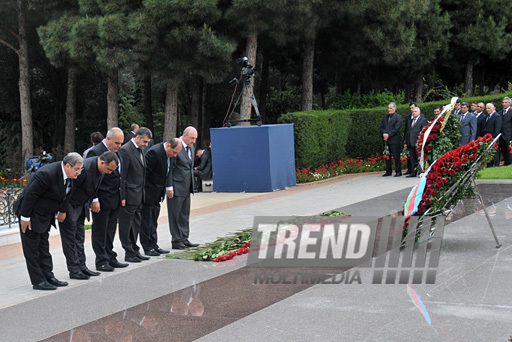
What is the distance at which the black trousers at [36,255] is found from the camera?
27.5 ft

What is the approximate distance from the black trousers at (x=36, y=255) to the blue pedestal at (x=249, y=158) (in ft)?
32.2

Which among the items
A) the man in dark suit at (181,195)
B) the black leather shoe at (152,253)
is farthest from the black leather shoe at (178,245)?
the black leather shoe at (152,253)

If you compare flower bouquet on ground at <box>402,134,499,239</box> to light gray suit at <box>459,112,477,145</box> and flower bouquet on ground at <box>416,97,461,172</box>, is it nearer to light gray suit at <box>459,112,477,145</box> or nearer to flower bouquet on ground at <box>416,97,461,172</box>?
flower bouquet on ground at <box>416,97,461,172</box>

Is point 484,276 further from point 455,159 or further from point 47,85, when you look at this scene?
point 47,85

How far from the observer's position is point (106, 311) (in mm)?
7301

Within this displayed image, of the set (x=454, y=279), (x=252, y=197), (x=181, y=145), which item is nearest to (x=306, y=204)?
(x=252, y=197)

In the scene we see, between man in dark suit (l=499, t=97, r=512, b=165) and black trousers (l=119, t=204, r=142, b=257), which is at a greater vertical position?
man in dark suit (l=499, t=97, r=512, b=165)

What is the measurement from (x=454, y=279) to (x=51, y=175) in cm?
499

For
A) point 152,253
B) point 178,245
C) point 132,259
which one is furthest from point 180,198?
point 132,259

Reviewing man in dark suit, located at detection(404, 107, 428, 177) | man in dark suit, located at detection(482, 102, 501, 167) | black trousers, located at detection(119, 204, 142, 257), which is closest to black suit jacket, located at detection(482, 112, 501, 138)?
man in dark suit, located at detection(482, 102, 501, 167)

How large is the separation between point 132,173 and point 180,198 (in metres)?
1.15

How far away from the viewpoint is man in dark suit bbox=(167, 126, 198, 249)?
10758 millimetres

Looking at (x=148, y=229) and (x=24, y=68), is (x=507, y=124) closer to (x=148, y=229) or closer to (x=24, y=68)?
(x=148, y=229)

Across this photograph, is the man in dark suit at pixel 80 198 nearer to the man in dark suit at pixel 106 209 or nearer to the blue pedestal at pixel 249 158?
the man in dark suit at pixel 106 209
